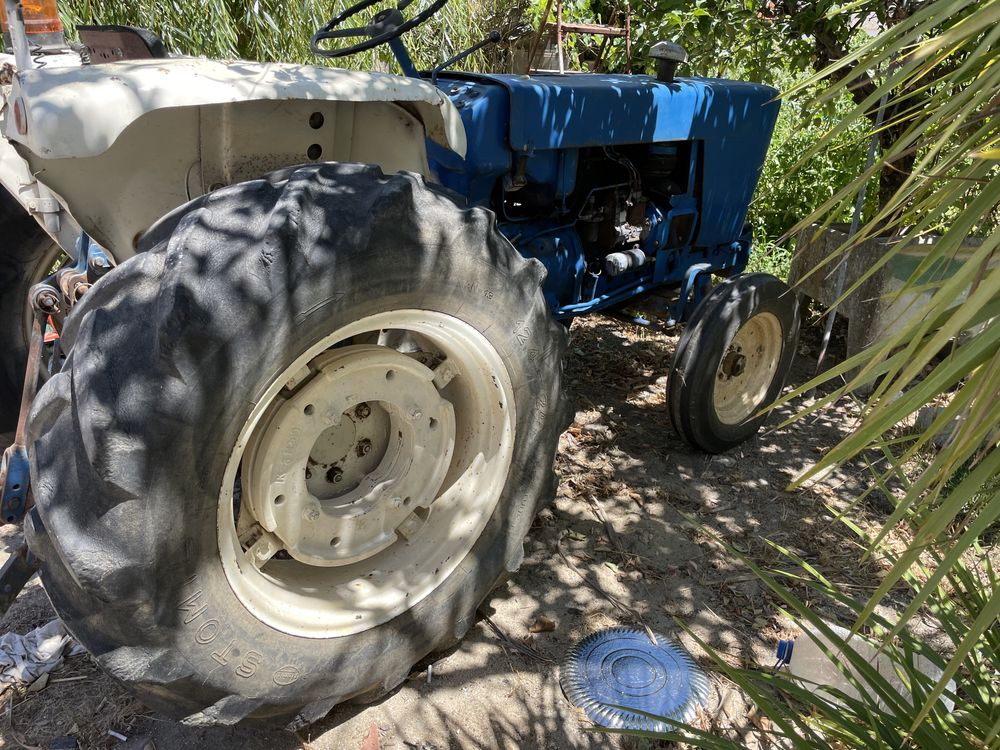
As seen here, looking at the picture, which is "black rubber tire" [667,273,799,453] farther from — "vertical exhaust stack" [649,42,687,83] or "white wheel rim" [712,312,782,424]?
"vertical exhaust stack" [649,42,687,83]

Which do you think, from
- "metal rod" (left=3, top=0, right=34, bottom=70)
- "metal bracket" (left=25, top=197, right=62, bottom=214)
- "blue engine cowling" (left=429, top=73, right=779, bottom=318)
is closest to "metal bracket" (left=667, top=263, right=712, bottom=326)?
"blue engine cowling" (left=429, top=73, right=779, bottom=318)

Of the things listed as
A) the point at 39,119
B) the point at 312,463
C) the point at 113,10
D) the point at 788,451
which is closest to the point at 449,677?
the point at 312,463

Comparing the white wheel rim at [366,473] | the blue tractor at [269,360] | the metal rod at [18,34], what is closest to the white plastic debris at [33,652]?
the blue tractor at [269,360]

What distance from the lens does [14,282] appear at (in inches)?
103

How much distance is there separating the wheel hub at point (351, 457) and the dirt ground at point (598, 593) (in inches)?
13.8

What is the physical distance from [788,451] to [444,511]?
1884mm

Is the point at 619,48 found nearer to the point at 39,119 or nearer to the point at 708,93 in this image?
the point at 708,93

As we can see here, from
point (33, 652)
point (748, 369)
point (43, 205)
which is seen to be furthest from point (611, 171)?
point (33, 652)

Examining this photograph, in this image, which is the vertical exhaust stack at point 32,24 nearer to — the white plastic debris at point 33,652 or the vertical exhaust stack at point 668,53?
the white plastic debris at point 33,652

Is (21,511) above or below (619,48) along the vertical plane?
below

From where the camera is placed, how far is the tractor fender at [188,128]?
1499 millimetres

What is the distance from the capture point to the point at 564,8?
6.28 meters

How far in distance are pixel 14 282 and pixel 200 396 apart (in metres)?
1.61

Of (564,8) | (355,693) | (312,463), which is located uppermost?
(564,8)
